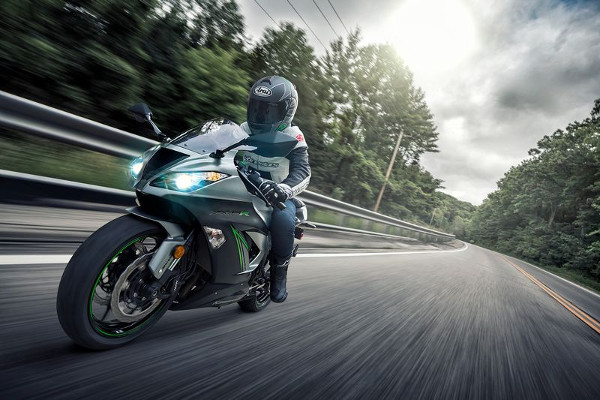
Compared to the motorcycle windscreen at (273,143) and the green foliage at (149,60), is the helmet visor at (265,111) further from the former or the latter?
the green foliage at (149,60)

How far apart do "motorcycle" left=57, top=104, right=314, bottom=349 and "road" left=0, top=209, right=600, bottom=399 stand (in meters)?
0.20

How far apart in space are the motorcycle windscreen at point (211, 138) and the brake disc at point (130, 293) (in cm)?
64

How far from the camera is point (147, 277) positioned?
1597 mm

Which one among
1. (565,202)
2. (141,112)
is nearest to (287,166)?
(141,112)

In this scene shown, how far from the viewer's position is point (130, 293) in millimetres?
1560

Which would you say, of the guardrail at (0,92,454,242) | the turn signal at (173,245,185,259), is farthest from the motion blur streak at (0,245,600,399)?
the guardrail at (0,92,454,242)

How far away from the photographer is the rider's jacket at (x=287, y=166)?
2287mm

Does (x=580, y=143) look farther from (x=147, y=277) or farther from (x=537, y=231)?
(x=147, y=277)

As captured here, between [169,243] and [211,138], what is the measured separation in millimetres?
649

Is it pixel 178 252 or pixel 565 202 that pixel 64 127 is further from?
pixel 565 202

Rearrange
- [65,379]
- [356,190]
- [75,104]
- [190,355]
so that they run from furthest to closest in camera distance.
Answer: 1. [356,190]
2. [75,104]
3. [190,355]
4. [65,379]

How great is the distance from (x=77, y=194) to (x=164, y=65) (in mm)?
4645

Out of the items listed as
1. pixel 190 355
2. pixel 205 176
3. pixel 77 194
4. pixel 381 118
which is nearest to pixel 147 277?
pixel 190 355

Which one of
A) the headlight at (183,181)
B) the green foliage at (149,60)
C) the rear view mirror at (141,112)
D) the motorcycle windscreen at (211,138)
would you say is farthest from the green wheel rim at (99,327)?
the green foliage at (149,60)
